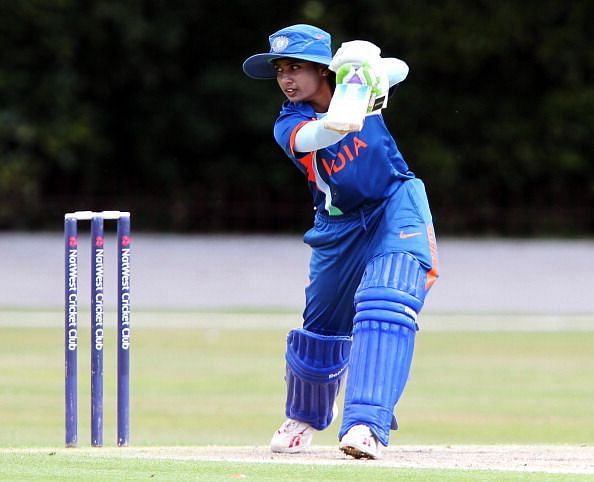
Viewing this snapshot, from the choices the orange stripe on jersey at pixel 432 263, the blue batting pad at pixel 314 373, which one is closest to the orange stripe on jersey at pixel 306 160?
the orange stripe on jersey at pixel 432 263

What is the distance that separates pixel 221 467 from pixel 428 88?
63.8ft

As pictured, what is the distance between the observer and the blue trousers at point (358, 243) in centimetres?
586

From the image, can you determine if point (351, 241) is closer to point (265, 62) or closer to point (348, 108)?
point (348, 108)

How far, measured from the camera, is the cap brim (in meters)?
5.82

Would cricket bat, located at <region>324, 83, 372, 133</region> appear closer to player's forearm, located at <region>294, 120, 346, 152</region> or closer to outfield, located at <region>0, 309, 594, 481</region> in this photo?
player's forearm, located at <region>294, 120, 346, 152</region>

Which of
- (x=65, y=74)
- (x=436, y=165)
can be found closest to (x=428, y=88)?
(x=436, y=165)

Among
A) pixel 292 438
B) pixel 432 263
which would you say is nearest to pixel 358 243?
pixel 432 263

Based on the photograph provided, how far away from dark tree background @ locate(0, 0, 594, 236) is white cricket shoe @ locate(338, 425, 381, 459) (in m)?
17.7

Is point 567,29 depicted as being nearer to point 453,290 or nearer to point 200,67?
point 200,67

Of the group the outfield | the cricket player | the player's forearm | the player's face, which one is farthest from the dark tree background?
the player's forearm

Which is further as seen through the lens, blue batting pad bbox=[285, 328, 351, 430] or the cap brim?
blue batting pad bbox=[285, 328, 351, 430]

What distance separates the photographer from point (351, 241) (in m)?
5.96

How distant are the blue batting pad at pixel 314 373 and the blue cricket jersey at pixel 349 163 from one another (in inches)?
22.8

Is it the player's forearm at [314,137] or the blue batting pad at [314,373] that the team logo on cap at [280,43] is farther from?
the blue batting pad at [314,373]
